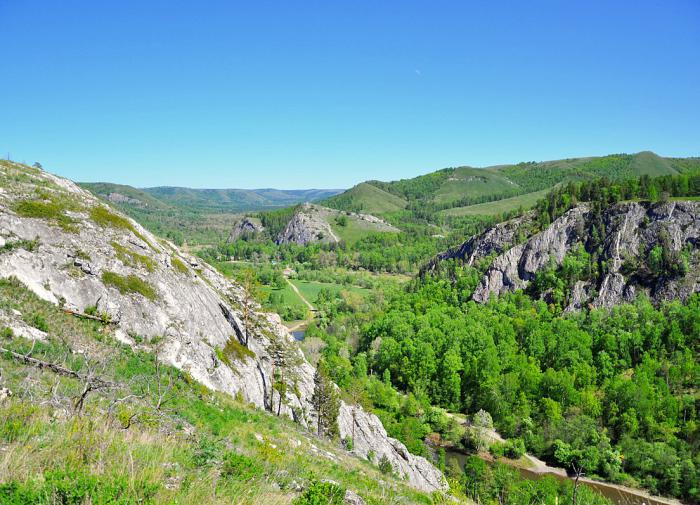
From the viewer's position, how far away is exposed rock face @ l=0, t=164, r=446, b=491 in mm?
28234

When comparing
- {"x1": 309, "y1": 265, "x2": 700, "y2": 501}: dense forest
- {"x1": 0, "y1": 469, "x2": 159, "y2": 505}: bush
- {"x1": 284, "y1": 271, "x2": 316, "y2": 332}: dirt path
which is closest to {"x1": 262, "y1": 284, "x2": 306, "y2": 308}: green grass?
{"x1": 284, "y1": 271, "x2": 316, "y2": 332}: dirt path

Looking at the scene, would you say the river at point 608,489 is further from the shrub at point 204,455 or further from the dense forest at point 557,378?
the shrub at point 204,455

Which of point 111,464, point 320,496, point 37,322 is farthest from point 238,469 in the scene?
point 37,322

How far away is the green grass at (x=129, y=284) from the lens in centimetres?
3116

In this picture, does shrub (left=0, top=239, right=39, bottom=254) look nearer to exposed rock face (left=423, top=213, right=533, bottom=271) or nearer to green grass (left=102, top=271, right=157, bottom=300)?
green grass (left=102, top=271, right=157, bottom=300)

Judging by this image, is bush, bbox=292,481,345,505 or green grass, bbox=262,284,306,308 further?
green grass, bbox=262,284,306,308

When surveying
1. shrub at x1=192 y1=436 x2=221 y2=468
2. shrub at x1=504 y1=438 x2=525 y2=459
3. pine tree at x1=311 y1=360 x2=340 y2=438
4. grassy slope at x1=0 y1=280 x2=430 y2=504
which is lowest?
shrub at x1=504 y1=438 x2=525 y2=459

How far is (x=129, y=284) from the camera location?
32188mm

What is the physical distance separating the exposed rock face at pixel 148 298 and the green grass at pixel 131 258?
100 mm

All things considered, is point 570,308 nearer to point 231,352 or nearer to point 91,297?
point 231,352

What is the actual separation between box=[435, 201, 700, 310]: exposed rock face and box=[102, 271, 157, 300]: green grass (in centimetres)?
9457

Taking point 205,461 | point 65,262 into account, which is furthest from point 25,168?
point 205,461

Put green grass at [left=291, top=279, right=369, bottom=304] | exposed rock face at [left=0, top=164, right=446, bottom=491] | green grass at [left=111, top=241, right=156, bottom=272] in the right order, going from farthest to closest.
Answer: green grass at [left=291, top=279, right=369, bottom=304]
green grass at [left=111, top=241, right=156, bottom=272]
exposed rock face at [left=0, top=164, right=446, bottom=491]

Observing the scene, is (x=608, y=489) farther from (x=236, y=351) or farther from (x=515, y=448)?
(x=236, y=351)
